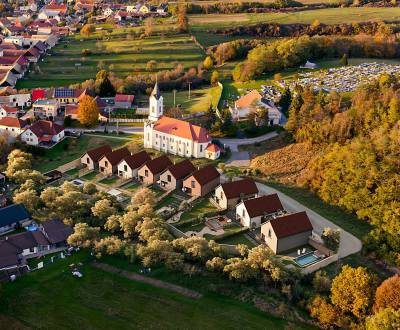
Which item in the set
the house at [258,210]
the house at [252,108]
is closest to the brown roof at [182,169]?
Answer: the house at [258,210]

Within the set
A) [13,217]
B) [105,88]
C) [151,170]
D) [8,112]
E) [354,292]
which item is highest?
[105,88]

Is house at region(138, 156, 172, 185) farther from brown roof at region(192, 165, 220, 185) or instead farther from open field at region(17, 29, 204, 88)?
open field at region(17, 29, 204, 88)

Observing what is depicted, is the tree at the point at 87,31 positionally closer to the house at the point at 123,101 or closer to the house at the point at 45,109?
the house at the point at 123,101

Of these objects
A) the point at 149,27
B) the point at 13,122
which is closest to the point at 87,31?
the point at 149,27

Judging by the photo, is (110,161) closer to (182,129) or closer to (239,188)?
(182,129)

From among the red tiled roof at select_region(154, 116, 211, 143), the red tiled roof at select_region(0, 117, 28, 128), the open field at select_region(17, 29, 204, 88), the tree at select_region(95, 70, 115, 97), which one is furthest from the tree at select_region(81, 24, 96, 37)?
the red tiled roof at select_region(154, 116, 211, 143)
